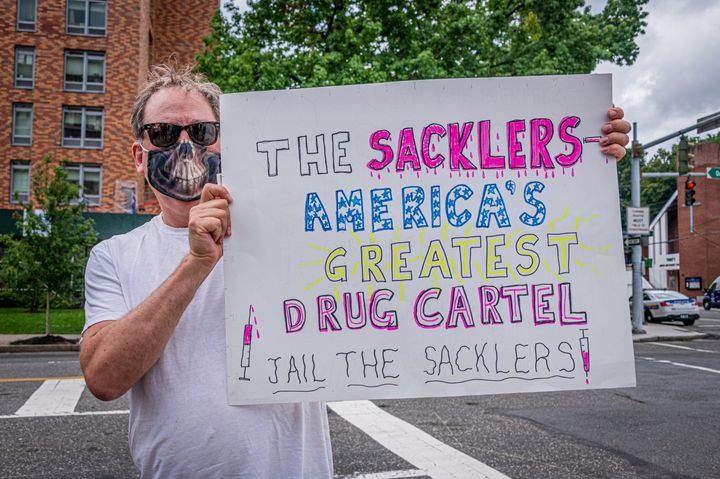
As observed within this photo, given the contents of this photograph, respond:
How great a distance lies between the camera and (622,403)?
809 cm

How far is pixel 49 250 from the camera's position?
15.8 metres

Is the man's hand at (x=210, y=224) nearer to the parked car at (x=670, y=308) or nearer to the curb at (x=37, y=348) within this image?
the curb at (x=37, y=348)

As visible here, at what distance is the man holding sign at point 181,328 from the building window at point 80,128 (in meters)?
31.8

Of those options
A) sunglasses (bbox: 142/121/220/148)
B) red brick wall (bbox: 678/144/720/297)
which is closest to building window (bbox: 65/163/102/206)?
sunglasses (bbox: 142/121/220/148)

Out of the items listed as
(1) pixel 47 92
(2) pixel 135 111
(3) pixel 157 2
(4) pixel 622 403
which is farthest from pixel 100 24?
(2) pixel 135 111

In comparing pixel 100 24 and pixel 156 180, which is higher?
pixel 100 24

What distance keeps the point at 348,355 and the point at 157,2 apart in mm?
39239

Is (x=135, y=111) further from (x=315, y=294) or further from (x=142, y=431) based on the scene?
(x=142, y=431)

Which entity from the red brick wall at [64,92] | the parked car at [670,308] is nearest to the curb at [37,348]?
the red brick wall at [64,92]

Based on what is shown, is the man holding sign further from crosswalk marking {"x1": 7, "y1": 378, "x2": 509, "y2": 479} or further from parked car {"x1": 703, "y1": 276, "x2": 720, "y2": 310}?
parked car {"x1": 703, "y1": 276, "x2": 720, "y2": 310}

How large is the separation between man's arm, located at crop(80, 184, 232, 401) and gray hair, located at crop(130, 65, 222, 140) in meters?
0.52

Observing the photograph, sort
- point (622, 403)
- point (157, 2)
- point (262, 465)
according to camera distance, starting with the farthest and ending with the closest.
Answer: point (157, 2)
point (622, 403)
point (262, 465)

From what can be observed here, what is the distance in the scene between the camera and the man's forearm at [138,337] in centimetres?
178

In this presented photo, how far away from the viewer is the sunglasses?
2143 mm
